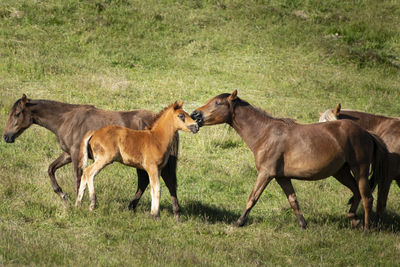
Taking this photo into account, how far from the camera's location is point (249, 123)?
9250 millimetres

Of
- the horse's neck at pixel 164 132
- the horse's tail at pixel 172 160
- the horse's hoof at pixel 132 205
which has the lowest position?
the horse's hoof at pixel 132 205

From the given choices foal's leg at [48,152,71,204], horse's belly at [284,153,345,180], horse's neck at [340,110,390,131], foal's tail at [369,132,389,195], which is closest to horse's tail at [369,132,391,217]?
foal's tail at [369,132,389,195]

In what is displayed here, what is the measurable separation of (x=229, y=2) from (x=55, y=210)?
59.3 ft

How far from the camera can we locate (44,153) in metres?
11.9

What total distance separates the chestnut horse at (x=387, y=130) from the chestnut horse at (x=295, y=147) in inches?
28.3

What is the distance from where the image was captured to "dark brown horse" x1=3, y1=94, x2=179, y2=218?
9.38 m

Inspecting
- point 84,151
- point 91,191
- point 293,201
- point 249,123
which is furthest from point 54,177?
point 293,201

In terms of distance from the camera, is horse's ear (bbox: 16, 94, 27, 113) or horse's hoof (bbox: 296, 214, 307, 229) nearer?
horse's hoof (bbox: 296, 214, 307, 229)

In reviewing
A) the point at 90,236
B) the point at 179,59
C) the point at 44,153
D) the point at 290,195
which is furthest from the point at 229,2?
the point at 90,236

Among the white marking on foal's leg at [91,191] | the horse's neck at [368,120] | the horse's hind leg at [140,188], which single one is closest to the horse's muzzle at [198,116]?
the horse's hind leg at [140,188]

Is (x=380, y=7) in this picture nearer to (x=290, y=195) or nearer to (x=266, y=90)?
(x=266, y=90)

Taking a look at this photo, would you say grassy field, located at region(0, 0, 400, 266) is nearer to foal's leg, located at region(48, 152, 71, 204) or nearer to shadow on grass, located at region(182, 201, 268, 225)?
shadow on grass, located at region(182, 201, 268, 225)

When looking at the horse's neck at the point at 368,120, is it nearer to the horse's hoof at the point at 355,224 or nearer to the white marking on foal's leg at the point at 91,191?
the horse's hoof at the point at 355,224

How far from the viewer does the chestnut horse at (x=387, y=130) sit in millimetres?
9834
